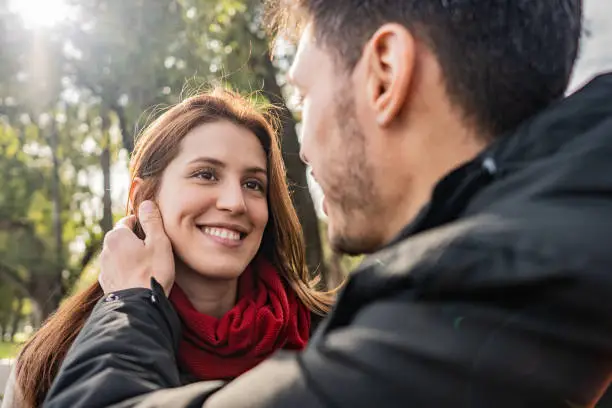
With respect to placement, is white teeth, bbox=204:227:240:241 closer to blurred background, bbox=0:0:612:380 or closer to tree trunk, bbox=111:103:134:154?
blurred background, bbox=0:0:612:380

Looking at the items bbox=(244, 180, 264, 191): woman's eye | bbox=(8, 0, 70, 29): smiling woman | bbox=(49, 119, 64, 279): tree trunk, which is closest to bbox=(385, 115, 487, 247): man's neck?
bbox=(244, 180, 264, 191): woman's eye

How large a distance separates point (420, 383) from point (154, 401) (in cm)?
39

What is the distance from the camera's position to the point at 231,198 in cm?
240

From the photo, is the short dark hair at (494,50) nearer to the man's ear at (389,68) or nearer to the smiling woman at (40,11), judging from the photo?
the man's ear at (389,68)

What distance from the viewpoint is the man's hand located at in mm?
1822

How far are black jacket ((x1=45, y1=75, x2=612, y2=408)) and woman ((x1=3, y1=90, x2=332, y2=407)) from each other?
4.28 feet

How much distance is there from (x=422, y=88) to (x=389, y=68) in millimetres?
64

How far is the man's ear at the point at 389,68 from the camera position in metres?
1.17

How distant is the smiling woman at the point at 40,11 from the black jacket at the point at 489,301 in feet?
22.8

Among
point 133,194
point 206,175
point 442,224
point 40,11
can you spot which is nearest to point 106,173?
point 40,11

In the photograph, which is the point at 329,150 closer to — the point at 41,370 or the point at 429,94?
the point at 429,94

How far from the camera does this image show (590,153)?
914mm

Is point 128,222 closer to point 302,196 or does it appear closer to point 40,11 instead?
point 302,196


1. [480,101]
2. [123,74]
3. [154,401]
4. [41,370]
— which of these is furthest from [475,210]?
[123,74]
